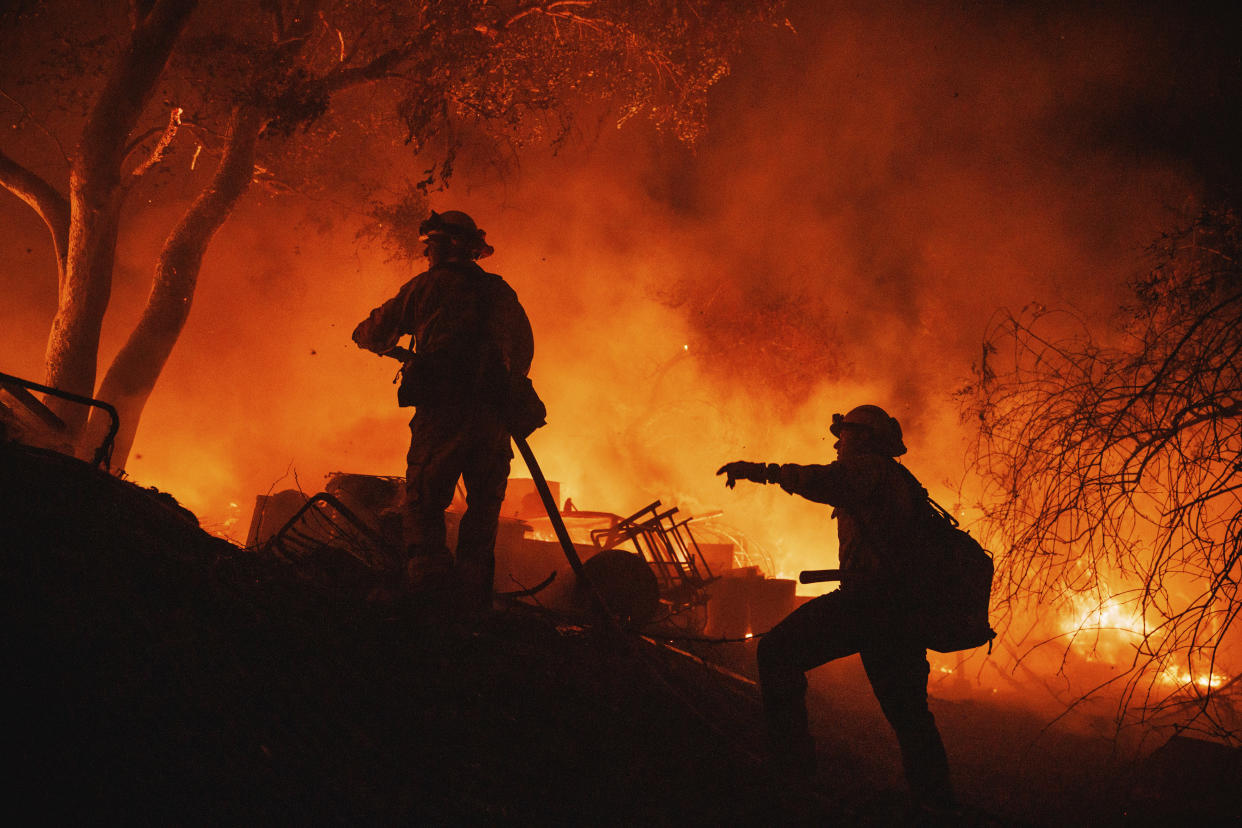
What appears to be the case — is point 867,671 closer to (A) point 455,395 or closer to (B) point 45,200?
(A) point 455,395

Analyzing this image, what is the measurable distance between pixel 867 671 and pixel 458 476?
2.36 m

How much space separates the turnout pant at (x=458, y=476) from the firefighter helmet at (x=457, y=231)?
117cm

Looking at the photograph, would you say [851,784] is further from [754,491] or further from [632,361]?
[632,361]

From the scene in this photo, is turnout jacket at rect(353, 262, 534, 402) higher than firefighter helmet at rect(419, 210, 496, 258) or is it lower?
lower

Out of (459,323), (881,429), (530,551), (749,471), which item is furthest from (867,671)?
(530,551)

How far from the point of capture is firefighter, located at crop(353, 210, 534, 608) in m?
3.71

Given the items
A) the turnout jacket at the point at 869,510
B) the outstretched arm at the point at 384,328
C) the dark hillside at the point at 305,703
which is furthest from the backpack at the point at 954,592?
the outstretched arm at the point at 384,328

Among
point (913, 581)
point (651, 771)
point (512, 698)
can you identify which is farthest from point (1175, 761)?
point (512, 698)

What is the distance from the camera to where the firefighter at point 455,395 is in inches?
146

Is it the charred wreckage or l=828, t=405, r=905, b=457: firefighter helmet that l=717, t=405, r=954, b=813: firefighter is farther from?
the charred wreckage

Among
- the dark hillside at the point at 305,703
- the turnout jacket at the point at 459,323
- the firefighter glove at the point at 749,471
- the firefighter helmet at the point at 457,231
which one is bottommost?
the dark hillside at the point at 305,703

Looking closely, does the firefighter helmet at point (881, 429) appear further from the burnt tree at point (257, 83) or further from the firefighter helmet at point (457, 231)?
the burnt tree at point (257, 83)

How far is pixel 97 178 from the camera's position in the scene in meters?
9.16

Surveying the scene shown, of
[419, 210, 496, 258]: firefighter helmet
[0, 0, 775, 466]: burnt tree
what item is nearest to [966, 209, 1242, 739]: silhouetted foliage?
[419, 210, 496, 258]: firefighter helmet
